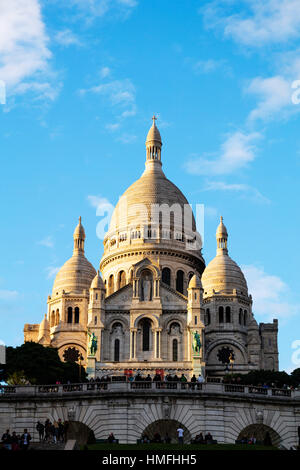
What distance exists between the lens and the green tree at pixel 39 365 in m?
81.2

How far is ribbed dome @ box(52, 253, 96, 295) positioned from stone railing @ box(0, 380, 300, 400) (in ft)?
203

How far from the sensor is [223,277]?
110562mm

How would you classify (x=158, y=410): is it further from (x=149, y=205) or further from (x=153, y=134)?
(x=153, y=134)

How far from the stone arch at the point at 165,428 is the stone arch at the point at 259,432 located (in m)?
3.05

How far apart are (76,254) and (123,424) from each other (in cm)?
7064

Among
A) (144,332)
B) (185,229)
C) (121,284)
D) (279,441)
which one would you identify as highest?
(185,229)

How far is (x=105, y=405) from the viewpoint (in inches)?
1917

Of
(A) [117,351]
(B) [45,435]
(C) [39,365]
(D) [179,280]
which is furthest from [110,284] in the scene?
(B) [45,435]

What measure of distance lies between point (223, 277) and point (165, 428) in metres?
61.9

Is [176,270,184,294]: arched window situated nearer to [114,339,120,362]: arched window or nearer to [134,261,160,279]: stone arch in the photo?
[134,261,160,279]: stone arch

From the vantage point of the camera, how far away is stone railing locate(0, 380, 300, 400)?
161 ft

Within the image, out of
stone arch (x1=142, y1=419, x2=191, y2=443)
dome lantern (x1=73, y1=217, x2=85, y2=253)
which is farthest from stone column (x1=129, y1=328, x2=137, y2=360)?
stone arch (x1=142, y1=419, x2=191, y2=443)
